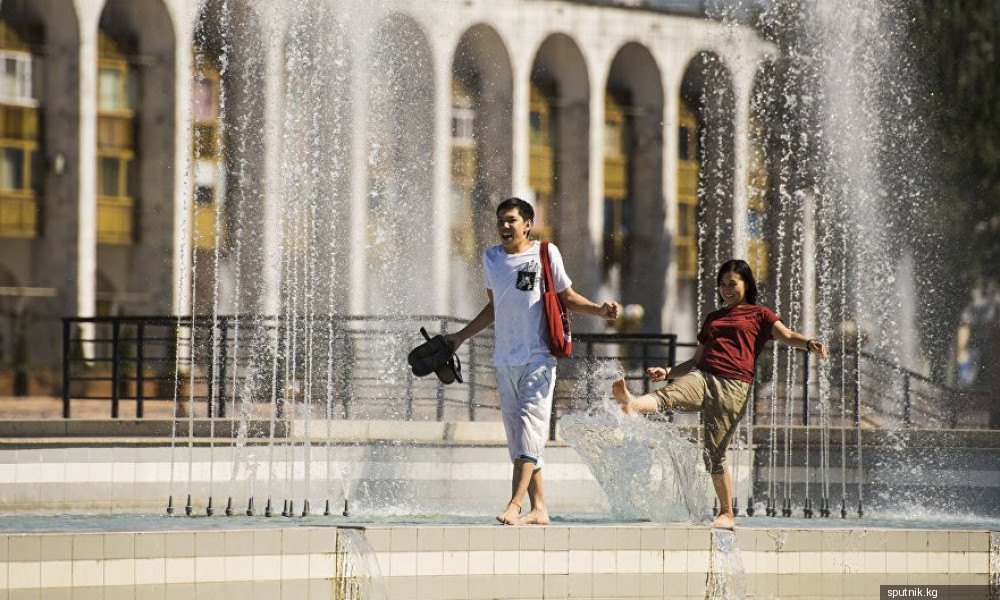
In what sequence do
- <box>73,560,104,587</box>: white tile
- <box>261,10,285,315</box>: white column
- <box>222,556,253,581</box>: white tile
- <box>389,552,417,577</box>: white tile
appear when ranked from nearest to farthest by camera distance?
<box>73,560,104,587</box>: white tile
<box>222,556,253,581</box>: white tile
<box>389,552,417,577</box>: white tile
<box>261,10,285,315</box>: white column

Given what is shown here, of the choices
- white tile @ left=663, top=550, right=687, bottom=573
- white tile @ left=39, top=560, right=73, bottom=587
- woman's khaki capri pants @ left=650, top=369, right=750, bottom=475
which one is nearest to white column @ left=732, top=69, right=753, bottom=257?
woman's khaki capri pants @ left=650, top=369, right=750, bottom=475

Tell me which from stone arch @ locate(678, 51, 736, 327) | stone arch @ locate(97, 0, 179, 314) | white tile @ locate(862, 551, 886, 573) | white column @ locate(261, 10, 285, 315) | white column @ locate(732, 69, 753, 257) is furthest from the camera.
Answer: stone arch @ locate(678, 51, 736, 327)

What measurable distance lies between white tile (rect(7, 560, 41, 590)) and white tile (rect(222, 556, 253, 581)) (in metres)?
0.73

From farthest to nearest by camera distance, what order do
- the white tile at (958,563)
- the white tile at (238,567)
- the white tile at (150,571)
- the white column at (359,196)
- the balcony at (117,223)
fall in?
the balcony at (117,223) → the white column at (359,196) → the white tile at (958,563) → the white tile at (238,567) → the white tile at (150,571)

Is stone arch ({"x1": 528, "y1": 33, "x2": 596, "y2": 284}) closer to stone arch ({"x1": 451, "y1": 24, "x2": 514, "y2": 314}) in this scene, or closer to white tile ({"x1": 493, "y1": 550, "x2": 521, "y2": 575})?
stone arch ({"x1": 451, "y1": 24, "x2": 514, "y2": 314})

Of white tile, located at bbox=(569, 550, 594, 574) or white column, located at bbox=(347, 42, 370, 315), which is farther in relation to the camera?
white column, located at bbox=(347, 42, 370, 315)

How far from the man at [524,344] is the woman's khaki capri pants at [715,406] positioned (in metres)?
0.66

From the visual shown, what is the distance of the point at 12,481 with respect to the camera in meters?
11.4

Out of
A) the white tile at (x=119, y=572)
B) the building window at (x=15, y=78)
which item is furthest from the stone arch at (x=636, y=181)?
the white tile at (x=119, y=572)

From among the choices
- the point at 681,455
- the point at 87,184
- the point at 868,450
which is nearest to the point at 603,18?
the point at 87,184

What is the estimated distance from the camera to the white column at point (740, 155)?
3716cm

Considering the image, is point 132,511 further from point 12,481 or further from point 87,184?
point 87,184

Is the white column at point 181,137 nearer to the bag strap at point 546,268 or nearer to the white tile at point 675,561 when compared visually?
the bag strap at point 546,268

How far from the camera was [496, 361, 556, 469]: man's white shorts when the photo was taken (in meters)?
8.17
